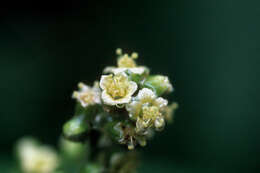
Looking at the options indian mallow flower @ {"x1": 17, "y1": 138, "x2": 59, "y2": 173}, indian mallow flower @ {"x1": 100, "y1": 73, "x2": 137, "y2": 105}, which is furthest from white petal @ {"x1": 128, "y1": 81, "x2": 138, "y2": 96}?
indian mallow flower @ {"x1": 17, "y1": 138, "x2": 59, "y2": 173}

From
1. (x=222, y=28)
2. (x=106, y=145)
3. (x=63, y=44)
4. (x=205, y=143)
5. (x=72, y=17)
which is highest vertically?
(x=72, y=17)

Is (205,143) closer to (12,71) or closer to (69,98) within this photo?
(69,98)

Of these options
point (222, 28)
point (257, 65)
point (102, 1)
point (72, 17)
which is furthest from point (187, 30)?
point (72, 17)

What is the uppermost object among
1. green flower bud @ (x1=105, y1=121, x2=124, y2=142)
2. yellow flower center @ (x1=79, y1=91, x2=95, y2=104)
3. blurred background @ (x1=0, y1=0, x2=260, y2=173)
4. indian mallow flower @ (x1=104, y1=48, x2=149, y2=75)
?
blurred background @ (x1=0, y1=0, x2=260, y2=173)

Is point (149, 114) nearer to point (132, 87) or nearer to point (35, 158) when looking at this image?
point (132, 87)

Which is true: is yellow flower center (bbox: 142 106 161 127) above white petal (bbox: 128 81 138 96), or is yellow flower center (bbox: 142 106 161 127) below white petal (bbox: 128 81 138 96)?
below

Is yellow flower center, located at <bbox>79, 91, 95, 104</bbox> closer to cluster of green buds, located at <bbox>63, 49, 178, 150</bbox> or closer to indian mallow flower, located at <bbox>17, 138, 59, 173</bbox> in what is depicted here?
cluster of green buds, located at <bbox>63, 49, 178, 150</bbox>

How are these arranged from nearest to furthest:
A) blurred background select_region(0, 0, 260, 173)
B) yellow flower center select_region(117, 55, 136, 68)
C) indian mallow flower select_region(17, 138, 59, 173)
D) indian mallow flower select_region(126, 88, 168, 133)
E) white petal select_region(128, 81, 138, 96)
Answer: indian mallow flower select_region(126, 88, 168, 133), white petal select_region(128, 81, 138, 96), yellow flower center select_region(117, 55, 136, 68), indian mallow flower select_region(17, 138, 59, 173), blurred background select_region(0, 0, 260, 173)

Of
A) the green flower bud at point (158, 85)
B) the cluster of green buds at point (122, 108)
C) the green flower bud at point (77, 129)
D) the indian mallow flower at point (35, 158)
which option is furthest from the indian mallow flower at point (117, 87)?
the indian mallow flower at point (35, 158)
